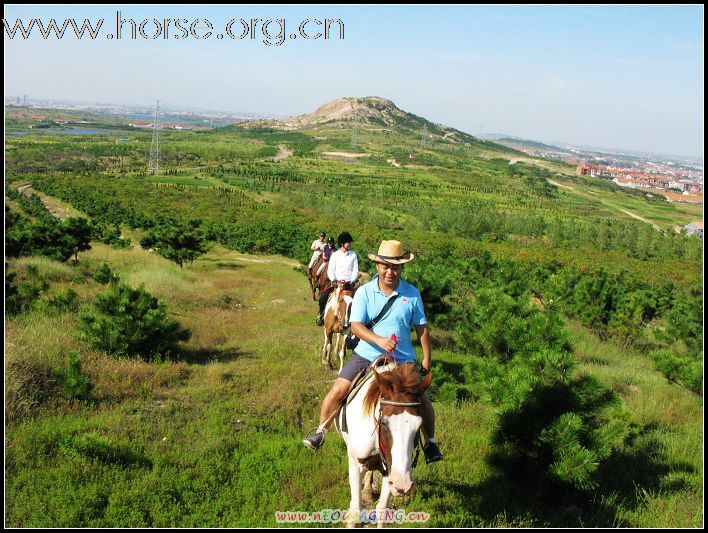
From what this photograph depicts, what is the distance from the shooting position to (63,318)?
9477 millimetres

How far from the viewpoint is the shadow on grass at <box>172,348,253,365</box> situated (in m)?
9.36

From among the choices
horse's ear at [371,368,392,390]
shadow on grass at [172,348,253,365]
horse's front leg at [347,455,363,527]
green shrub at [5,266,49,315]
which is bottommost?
shadow on grass at [172,348,253,365]

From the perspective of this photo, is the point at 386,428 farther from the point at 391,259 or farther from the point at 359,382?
the point at 391,259

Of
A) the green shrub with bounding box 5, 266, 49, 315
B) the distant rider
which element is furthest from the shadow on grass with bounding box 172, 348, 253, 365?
the green shrub with bounding box 5, 266, 49, 315

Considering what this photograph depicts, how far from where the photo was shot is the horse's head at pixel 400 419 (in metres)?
3.89

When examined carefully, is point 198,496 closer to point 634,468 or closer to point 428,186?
point 634,468

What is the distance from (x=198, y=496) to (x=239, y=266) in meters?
25.1

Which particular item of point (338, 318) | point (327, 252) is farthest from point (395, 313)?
point (327, 252)

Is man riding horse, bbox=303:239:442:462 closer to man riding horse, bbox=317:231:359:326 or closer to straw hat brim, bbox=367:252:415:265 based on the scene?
straw hat brim, bbox=367:252:415:265

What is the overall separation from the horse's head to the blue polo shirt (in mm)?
566

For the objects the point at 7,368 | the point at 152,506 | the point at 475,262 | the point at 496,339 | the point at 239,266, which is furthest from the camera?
the point at 239,266

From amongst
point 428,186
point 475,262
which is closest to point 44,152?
point 428,186


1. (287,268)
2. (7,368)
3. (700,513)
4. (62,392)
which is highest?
(7,368)

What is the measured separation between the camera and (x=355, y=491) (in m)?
4.70
